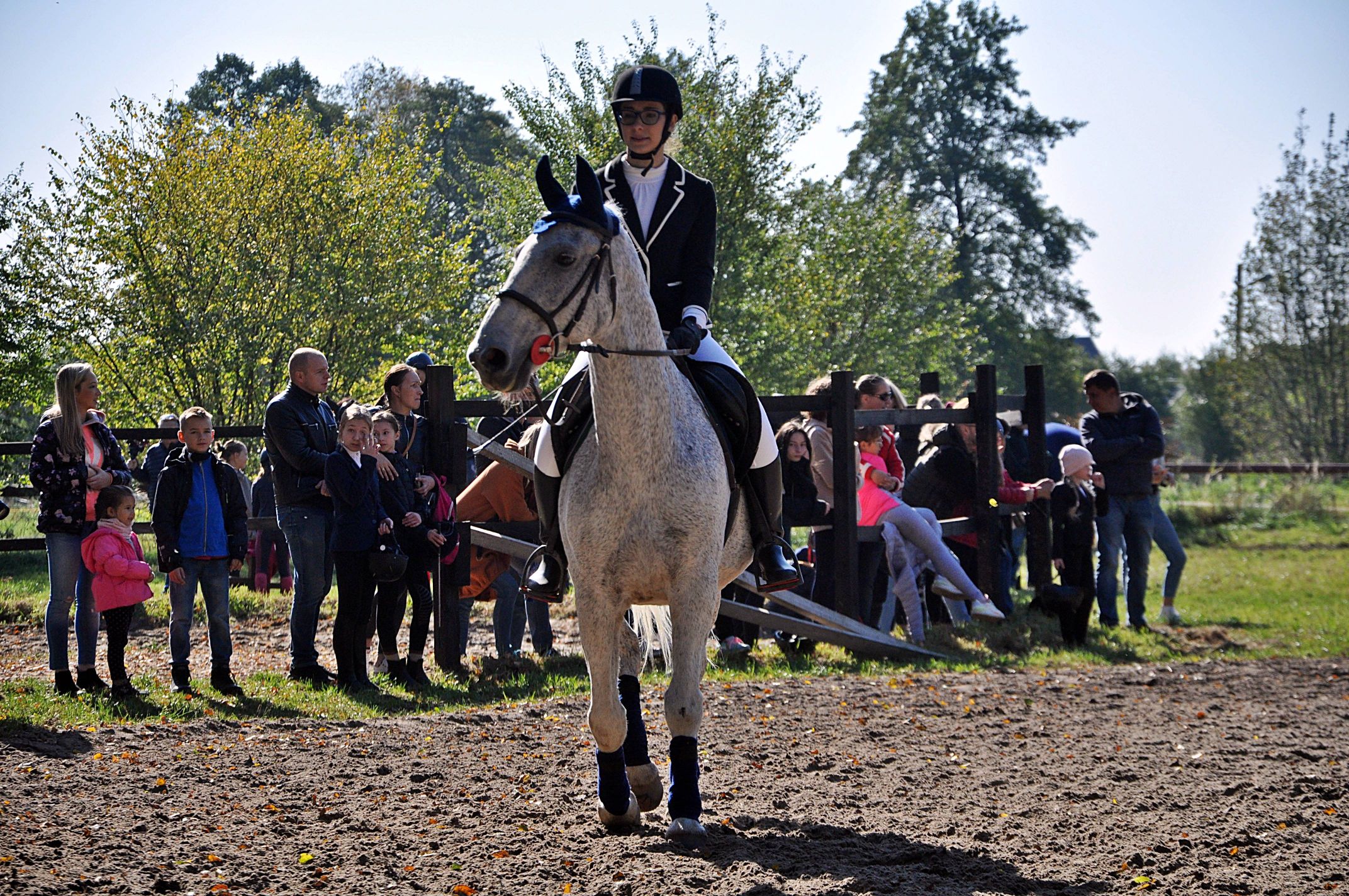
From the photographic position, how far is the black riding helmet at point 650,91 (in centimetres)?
549

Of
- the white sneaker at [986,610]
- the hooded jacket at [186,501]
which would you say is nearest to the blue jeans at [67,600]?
the hooded jacket at [186,501]

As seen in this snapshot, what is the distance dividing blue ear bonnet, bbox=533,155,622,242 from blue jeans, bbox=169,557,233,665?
5.09 meters

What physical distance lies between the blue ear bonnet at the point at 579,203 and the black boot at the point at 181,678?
5396mm

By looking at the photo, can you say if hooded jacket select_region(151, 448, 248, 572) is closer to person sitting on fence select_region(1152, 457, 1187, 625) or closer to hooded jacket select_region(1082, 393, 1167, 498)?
hooded jacket select_region(1082, 393, 1167, 498)

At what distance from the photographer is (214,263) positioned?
802 inches

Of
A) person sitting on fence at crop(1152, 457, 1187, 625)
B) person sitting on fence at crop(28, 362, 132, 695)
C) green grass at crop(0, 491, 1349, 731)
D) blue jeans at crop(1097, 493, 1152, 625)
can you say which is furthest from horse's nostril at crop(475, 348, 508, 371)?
Result: person sitting on fence at crop(1152, 457, 1187, 625)

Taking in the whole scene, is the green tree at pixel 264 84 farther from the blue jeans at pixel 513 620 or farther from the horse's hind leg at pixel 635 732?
the horse's hind leg at pixel 635 732

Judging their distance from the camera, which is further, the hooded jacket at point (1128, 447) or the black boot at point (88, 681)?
the hooded jacket at point (1128, 447)

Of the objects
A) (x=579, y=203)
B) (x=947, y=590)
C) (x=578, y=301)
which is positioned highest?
(x=579, y=203)

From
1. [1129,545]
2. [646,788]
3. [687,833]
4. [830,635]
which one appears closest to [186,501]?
[646,788]

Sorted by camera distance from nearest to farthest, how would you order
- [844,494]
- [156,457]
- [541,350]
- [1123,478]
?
[541,350] → [844,494] → [1123,478] → [156,457]

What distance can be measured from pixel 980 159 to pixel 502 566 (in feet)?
150

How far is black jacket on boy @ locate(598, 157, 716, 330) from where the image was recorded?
18.3 feet

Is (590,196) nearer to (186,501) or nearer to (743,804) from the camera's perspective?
(743,804)
